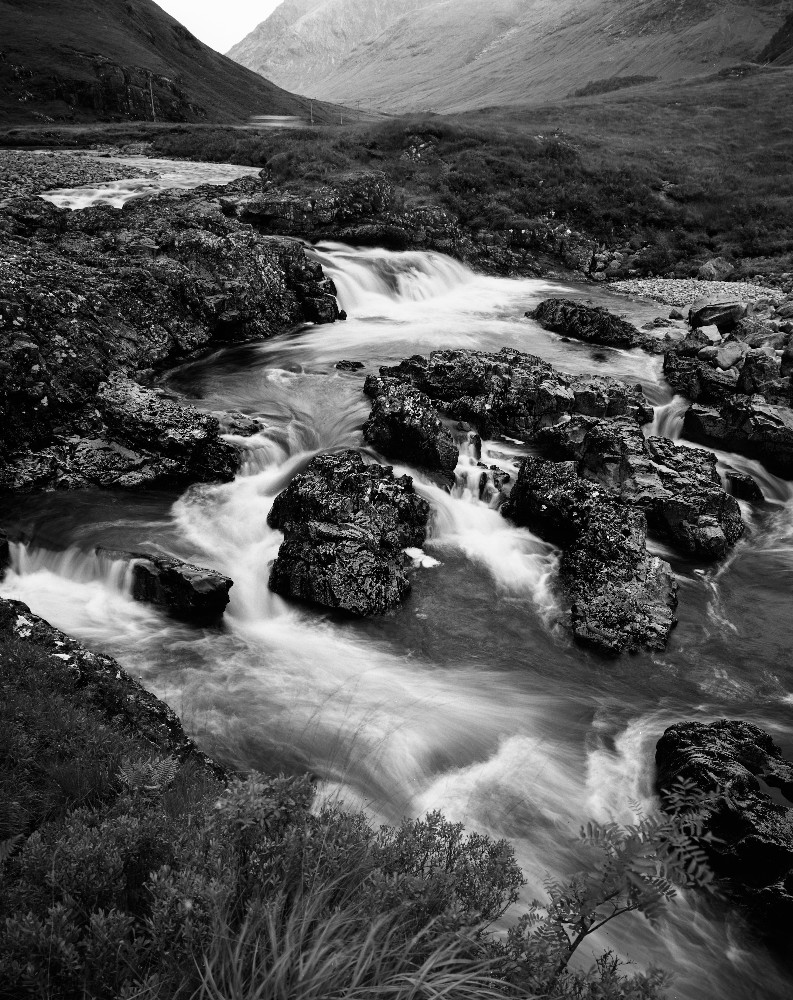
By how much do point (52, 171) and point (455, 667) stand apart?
49.8m

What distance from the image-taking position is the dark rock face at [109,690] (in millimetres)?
6742

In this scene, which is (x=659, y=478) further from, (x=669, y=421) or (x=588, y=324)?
(x=588, y=324)

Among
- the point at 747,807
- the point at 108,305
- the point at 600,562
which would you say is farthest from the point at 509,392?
the point at 747,807

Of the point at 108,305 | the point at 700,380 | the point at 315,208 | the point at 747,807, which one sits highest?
the point at 315,208

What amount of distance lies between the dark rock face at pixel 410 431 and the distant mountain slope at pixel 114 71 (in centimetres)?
9798

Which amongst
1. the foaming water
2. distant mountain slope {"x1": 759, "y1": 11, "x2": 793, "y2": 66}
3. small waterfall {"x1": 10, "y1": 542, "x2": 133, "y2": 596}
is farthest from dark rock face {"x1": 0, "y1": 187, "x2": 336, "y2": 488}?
distant mountain slope {"x1": 759, "y1": 11, "x2": 793, "y2": 66}

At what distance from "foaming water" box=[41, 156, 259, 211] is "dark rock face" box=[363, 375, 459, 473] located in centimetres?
1867

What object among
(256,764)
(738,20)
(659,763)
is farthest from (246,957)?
(738,20)

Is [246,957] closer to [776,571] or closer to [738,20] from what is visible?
[776,571]

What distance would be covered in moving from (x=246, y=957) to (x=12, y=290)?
55.5 feet

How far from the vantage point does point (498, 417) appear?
17719 mm

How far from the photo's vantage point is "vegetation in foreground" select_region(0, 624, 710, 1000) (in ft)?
10.8

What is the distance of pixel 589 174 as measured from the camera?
4919cm

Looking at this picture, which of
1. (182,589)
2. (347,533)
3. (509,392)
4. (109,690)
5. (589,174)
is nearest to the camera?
(109,690)
